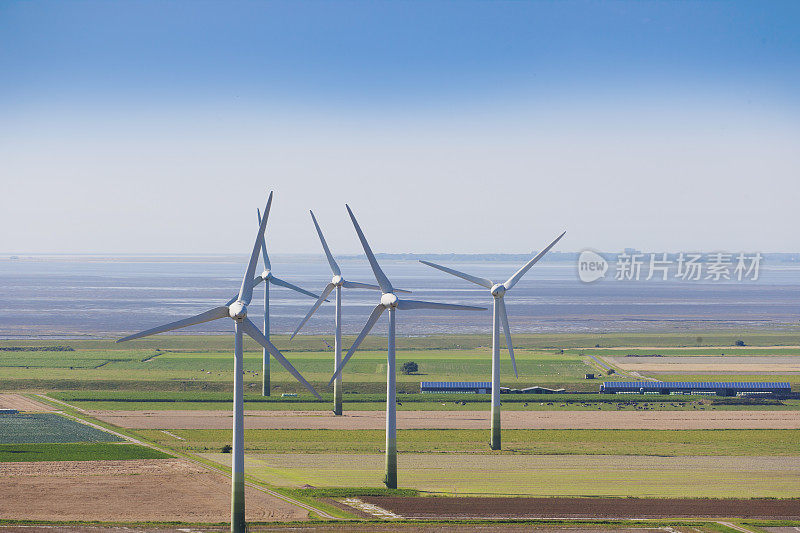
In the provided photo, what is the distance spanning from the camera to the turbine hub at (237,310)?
153 ft

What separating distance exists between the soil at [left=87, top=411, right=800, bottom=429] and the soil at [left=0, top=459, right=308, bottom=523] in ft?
62.2

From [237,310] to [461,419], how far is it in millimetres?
43999

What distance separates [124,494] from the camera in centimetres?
5538

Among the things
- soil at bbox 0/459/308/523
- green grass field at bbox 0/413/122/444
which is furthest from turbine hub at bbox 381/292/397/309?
green grass field at bbox 0/413/122/444

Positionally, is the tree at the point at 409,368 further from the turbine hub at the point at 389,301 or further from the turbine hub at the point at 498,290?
the turbine hub at the point at 389,301

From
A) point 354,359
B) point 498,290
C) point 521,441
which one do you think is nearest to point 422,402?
point 521,441

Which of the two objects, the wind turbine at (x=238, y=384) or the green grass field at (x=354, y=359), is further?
the green grass field at (x=354, y=359)

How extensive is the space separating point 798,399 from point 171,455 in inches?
2855

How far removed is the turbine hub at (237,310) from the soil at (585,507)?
1567cm

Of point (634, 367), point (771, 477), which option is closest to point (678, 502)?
point (771, 477)

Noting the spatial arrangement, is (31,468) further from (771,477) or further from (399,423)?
(771,477)

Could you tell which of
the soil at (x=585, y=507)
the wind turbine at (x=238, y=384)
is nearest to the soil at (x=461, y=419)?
the soil at (x=585, y=507)

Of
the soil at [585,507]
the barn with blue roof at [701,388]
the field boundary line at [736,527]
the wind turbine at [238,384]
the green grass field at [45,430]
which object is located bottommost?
the green grass field at [45,430]

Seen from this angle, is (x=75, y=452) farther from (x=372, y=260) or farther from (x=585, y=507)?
(x=585, y=507)
